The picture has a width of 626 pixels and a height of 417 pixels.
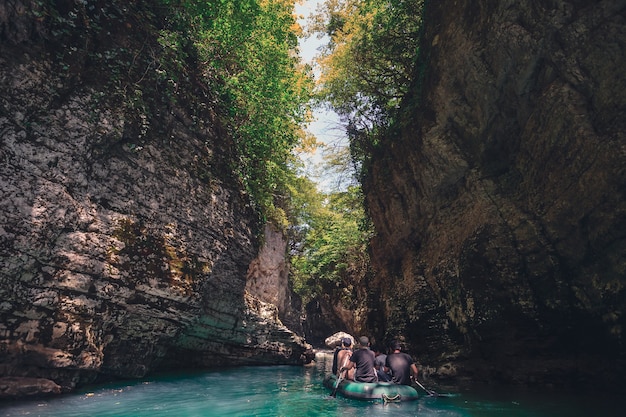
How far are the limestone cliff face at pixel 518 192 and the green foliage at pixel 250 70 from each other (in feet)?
15.8

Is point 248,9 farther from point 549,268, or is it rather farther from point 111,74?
point 549,268

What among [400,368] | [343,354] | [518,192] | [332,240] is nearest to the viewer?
[400,368]

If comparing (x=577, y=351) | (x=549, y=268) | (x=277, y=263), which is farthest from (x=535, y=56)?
(x=277, y=263)

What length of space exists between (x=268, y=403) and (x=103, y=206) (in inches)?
224

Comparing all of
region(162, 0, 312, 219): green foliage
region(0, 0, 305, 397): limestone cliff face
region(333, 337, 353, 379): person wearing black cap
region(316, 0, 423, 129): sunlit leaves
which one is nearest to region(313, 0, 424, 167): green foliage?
region(316, 0, 423, 129): sunlit leaves

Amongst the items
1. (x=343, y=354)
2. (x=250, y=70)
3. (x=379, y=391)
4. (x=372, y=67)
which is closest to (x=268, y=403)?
(x=379, y=391)

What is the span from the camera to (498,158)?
10461mm

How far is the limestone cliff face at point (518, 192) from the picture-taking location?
756cm

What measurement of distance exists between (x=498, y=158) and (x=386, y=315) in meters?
8.05

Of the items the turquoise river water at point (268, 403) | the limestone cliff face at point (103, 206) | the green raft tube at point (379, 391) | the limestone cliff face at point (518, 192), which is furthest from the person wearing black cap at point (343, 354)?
the limestone cliff face at point (103, 206)

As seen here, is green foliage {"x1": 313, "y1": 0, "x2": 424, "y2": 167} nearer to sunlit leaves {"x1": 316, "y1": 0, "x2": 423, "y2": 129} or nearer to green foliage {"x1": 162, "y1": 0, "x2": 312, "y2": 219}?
sunlit leaves {"x1": 316, "y1": 0, "x2": 423, "y2": 129}

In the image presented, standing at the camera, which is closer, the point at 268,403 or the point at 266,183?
the point at 268,403

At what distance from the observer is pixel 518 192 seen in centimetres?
972

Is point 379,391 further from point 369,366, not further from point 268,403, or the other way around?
point 268,403
